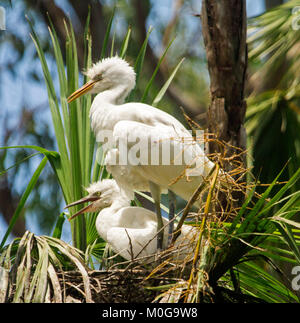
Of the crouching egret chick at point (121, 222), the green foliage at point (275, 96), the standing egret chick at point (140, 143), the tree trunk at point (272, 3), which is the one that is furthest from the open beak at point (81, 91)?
the tree trunk at point (272, 3)

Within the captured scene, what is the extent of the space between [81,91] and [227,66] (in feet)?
2.74

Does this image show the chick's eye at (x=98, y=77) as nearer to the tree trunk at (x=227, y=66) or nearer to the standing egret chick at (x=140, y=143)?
the standing egret chick at (x=140, y=143)

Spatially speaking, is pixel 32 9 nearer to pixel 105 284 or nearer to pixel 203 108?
pixel 203 108

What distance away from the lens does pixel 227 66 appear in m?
2.72

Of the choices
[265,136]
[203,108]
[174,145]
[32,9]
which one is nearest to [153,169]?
[174,145]

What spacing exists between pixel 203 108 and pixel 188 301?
3.32m

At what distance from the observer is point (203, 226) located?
1663 millimetres

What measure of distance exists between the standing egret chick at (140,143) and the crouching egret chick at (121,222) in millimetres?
69

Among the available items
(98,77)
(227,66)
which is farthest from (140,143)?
(98,77)

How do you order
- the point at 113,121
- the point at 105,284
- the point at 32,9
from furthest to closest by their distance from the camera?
the point at 32,9, the point at 113,121, the point at 105,284

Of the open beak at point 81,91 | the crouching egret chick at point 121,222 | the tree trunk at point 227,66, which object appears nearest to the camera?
the crouching egret chick at point 121,222

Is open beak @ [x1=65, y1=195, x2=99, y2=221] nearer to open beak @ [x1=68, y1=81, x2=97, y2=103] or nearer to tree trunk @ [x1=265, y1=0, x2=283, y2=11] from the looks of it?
open beak @ [x1=68, y1=81, x2=97, y2=103]

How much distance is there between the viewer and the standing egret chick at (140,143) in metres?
2.71

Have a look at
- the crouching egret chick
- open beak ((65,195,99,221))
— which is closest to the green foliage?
the crouching egret chick
